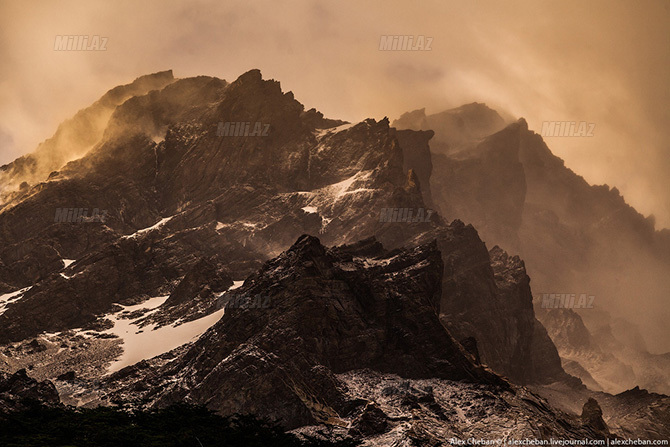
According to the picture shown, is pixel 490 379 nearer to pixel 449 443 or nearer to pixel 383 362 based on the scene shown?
pixel 383 362

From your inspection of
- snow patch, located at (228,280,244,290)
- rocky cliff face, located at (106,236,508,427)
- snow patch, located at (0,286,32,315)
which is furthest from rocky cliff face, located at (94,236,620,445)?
snow patch, located at (0,286,32,315)

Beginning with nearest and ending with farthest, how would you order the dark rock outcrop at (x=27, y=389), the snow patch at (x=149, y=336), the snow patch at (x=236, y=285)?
the dark rock outcrop at (x=27, y=389) < the snow patch at (x=149, y=336) < the snow patch at (x=236, y=285)

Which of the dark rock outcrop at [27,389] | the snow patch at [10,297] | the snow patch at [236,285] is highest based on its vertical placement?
the snow patch at [236,285]

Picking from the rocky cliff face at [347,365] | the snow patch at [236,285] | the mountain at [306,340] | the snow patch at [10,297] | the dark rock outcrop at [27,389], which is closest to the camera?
the dark rock outcrop at [27,389]

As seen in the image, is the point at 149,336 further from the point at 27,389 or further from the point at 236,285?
the point at 27,389

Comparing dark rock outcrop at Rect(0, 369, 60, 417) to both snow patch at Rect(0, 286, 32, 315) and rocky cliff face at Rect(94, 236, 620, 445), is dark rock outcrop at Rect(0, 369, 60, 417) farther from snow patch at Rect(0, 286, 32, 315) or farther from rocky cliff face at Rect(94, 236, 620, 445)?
snow patch at Rect(0, 286, 32, 315)

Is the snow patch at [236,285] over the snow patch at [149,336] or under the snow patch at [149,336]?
over

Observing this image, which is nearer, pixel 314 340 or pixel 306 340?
pixel 306 340

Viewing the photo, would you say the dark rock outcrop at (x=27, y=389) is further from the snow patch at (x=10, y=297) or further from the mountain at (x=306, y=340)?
the snow patch at (x=10, y=297)

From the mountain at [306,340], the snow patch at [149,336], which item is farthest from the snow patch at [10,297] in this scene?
the snow patch at [149,336]

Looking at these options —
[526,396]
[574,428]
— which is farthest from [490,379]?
[574,428]

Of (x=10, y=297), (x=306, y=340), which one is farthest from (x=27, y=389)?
(x=10, y=297)

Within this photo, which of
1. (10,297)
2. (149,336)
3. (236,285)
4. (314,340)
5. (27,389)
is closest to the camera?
(27,389)

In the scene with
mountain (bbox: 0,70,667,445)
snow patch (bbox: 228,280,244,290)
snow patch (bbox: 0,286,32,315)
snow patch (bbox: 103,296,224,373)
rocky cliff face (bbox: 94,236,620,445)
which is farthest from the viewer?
snow patch (bbox: 0,286,32,315)
